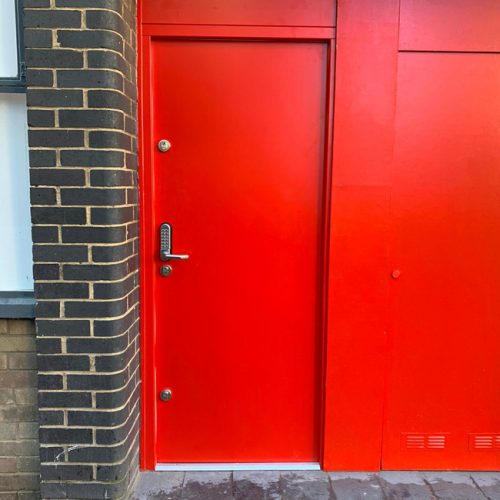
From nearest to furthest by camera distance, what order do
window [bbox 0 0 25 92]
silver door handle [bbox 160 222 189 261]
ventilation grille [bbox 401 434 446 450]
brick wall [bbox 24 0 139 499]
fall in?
brick wall [bbox 24 0 139 499] < window [bbox 0 0 25 92] < silver door handle [bbox 160 222 189 261] < ventilation grille [bbox 401 434 446 450]

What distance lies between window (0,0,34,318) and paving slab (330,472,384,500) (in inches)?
74.3

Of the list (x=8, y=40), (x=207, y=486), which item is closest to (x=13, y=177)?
(x=8, y=40)

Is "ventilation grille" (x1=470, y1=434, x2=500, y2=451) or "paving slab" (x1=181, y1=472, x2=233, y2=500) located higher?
"ventilation grille" (x1=470, y1=434, x2=500, y2=451)

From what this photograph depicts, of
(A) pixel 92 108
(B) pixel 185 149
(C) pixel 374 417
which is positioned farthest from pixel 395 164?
(A) pixel 92 108

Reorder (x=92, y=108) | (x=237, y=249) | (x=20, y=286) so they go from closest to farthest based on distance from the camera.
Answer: (x=92, y=108)
(x=20, y=286)
(x=237, y=249)

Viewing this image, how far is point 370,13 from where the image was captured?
258cm

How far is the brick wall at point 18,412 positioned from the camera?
98.7 inches

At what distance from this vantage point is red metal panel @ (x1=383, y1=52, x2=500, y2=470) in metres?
2.69

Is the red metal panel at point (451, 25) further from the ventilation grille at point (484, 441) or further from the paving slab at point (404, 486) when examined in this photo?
the paving slab at point (404, 486)

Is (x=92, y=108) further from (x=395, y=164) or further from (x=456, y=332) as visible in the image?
(x=456, y=332)

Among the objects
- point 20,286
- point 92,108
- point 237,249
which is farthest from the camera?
point 237,249

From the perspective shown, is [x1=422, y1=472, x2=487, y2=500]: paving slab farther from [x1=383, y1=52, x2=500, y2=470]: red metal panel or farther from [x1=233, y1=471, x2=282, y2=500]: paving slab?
[x1=233, y1=471, x2=282, y2=500]: paving slab

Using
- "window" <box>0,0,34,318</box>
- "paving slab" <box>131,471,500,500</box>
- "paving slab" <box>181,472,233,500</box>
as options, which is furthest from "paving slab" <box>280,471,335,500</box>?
"window" <box>0,0,34,318</box>

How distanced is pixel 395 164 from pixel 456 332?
1.02m
